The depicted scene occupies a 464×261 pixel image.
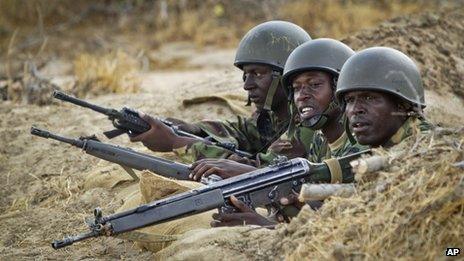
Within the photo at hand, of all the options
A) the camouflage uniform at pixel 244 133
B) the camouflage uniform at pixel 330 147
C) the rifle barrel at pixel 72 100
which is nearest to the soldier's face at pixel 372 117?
the camouflage uniform at pixel 330 147

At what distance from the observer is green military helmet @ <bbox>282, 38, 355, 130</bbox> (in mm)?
7375

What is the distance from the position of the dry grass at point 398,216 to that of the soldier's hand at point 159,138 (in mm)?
2736

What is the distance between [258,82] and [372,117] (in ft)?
6.33

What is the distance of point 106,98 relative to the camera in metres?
12.0

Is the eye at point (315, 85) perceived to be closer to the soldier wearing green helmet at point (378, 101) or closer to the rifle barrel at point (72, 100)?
the soldier wearing green helmet at point (378, 101)

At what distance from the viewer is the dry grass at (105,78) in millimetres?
12477

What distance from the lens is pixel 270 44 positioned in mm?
8555

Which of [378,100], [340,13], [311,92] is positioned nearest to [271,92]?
[311,92]

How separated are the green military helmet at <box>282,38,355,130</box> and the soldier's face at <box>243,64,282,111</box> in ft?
2.67

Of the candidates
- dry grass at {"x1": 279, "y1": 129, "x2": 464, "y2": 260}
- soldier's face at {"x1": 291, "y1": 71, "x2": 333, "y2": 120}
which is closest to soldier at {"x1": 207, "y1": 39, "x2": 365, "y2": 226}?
soldier's face at {"x1": 291, "y1": 71, "x2": 333, "y2": 120}

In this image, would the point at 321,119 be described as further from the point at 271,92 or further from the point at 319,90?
the point at 271,92

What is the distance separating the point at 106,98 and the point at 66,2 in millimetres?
6879

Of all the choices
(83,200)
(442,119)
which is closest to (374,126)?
(83,200)

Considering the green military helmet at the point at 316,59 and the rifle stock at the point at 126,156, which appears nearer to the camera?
the green military helmet at the point at 316,59
